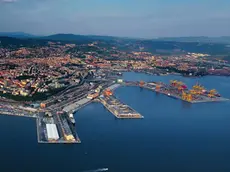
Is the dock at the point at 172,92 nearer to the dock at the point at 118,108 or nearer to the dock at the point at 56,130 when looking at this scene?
the dock at the point at 118,108

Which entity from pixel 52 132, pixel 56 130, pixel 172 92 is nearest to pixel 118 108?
pixel 56 130

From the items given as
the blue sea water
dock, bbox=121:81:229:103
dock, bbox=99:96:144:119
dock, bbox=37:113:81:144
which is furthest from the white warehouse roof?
dock, bbox=121:81:229:103

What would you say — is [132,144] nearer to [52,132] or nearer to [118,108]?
[52,132]

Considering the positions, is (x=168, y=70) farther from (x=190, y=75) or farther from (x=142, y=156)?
(x=142, y=156)

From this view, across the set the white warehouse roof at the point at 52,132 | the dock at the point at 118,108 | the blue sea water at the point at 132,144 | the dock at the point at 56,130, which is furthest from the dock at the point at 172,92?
the white warehouse roof at the point at 52,132

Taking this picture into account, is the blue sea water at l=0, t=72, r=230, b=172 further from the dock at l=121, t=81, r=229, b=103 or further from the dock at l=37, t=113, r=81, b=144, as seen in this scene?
the dock at l=121, t=81, r=229, b=103

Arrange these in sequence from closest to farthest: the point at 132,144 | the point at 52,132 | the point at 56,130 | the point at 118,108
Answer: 1. the point at 132,144
2. the point at 52,132
3. the point at 56,130
4. the point at 118,108
